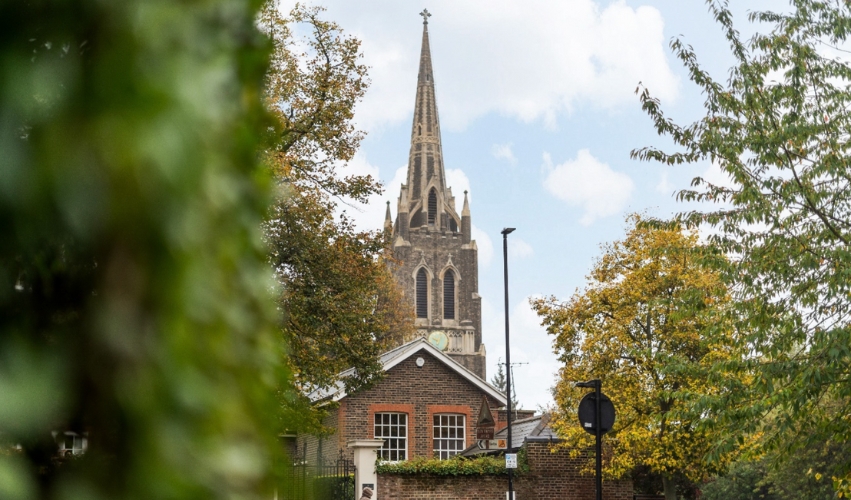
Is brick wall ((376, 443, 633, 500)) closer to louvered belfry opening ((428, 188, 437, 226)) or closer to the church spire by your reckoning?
louvered belfry opening ((428, 188, 437, 226))

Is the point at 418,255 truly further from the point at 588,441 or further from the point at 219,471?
the point at 219,471

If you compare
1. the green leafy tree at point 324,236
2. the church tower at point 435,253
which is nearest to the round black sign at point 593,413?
the green leafy tree at point 324,236

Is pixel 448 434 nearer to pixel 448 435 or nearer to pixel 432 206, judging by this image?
pixel 448 435

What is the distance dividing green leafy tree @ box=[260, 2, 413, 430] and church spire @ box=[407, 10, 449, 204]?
57.6 m

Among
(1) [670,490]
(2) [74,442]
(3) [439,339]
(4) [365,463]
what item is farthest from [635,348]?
(3) [439,339]

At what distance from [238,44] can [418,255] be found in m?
75.6

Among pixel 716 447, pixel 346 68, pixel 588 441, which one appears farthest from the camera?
pixel 588 441

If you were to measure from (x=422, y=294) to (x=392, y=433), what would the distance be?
42207 mm

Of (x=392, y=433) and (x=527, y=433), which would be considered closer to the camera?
(x=527, y=433)

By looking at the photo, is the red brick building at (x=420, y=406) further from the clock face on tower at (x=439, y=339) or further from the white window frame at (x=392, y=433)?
the clock face on tower at (x=439, y=339)

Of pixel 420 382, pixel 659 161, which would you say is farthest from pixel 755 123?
pixel 420 382

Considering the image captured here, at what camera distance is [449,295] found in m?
76.4

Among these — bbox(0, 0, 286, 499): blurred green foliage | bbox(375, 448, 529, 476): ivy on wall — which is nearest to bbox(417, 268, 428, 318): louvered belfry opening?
bbox(375, 448, 529, 476): ivy on wall

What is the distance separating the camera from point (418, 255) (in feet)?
251
